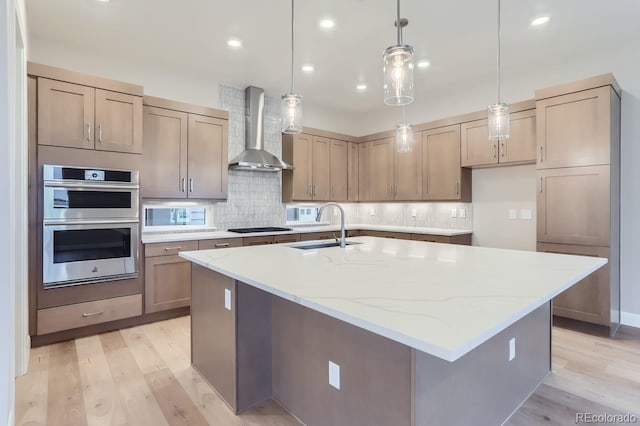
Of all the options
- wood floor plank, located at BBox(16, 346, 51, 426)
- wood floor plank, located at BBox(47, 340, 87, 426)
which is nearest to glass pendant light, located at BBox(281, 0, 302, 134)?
wood floor plank, located at BBox(47, 340, 87, 426)

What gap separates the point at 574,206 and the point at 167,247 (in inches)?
159

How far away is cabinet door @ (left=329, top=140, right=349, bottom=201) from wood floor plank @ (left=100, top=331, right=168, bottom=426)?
11.4 feet

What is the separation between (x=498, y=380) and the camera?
1.77 metres

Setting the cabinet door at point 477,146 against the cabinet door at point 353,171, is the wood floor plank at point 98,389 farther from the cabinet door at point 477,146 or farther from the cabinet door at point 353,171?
the cabinet door at point 477,146

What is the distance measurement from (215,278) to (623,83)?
427cm

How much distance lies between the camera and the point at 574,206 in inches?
127

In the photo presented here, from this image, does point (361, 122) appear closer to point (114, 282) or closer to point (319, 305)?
point (114, 282)

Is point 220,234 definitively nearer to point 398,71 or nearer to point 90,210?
point 90,210

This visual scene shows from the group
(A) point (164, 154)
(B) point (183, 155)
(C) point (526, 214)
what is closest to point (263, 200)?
(B) point (183, 155)

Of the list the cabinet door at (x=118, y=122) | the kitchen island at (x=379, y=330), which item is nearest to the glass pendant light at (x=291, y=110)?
the kitchen island at (x=379, y=330)

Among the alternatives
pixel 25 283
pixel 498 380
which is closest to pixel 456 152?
pixel 498 380

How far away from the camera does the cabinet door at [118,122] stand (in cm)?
313

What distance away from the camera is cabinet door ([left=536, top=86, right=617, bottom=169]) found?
10.1ft

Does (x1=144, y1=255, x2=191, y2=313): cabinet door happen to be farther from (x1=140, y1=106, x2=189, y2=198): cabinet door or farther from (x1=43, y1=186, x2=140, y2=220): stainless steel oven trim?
(x1=140, y1=106, x2=189, y2=198): cabinet door
